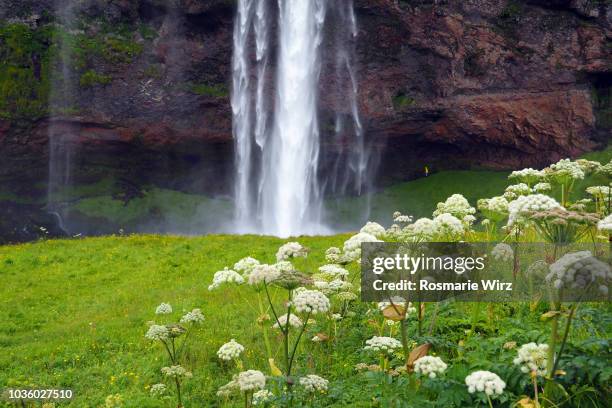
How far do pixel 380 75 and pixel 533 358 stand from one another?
145 ft

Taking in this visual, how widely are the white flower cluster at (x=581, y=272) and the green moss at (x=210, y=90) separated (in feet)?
145

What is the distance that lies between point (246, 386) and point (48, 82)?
46552 mm

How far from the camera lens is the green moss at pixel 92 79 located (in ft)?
143

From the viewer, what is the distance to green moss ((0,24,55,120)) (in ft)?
139

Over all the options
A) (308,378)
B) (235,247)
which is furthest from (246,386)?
(235,247)

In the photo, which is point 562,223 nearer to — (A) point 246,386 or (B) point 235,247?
(A) point 246,386

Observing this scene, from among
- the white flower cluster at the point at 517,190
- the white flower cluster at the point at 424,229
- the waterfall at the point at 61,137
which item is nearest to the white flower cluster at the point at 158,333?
the white flower cluster at the point at 424,229

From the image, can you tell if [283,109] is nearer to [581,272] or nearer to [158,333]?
[158,333]

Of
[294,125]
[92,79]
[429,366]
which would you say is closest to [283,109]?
[294,125]

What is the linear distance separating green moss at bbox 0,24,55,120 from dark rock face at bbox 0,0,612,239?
212 mm

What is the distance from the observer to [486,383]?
135 inches

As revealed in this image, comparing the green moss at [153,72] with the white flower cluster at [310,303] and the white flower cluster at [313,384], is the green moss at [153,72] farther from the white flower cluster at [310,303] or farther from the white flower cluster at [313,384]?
the white flower cluster at [313,384]

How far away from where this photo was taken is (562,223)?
393 centimetres

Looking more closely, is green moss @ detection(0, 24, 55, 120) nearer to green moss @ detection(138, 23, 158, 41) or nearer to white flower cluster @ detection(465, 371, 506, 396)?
green moss @ detection(138, 23, 158, 41)
